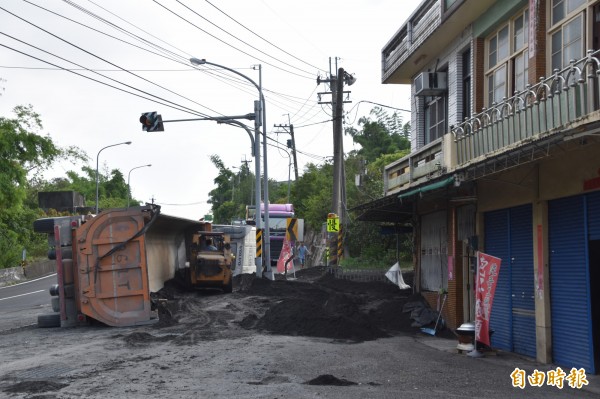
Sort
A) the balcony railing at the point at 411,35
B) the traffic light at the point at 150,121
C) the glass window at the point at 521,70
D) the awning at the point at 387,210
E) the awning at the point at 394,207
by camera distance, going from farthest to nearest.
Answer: the traffic light at the point at 150,121, the awning at the point at 387,210, the balcony railing at the point at 411,35, the awning at the point at 394,207, the glass window at the point at 521,70

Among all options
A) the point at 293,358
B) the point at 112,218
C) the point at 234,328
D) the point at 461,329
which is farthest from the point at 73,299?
the point at 461,329

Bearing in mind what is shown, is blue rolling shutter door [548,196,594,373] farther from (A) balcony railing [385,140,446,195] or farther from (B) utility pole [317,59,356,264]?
(B) utility pole [317,59,356,264]

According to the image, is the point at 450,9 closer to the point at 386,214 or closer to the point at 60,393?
the point at 386,214

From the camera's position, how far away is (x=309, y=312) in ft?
52.3

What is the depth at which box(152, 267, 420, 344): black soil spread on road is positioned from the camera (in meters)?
14.7

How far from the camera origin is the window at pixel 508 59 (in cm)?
1290

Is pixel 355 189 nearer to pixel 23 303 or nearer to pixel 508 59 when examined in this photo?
pixel 23 303

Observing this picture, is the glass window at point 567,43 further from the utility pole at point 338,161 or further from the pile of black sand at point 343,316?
the utility pole at point 338,161

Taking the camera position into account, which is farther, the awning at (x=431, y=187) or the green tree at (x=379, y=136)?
the green tree at (x=379, y=136)

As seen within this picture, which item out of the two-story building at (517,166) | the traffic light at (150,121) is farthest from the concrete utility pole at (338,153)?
the two-story building at (517,166)

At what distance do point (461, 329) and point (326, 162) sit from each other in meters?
47.1

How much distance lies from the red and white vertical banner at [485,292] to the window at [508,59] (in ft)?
11.4

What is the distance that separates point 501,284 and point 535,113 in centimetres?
423

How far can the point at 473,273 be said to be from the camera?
48.9 feet
